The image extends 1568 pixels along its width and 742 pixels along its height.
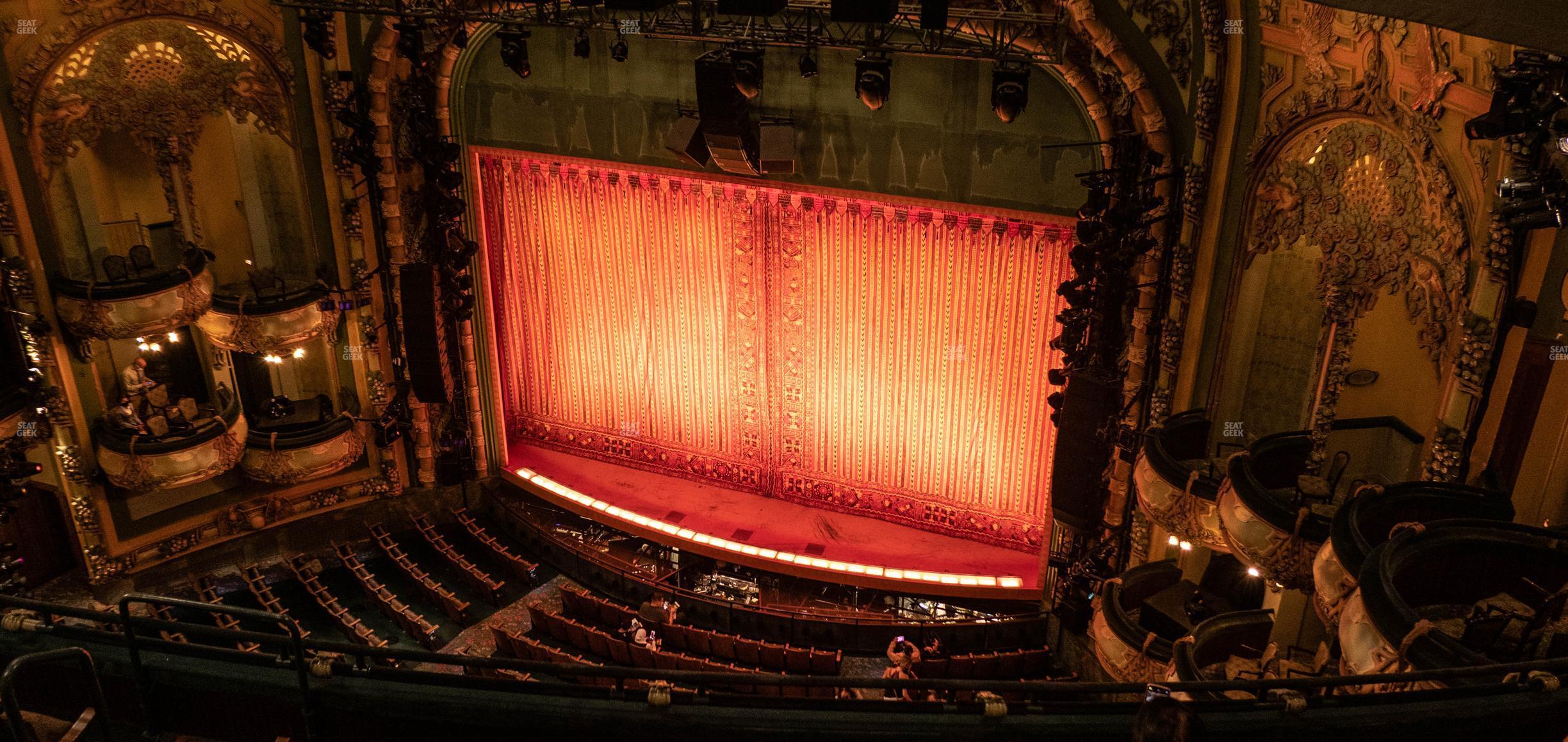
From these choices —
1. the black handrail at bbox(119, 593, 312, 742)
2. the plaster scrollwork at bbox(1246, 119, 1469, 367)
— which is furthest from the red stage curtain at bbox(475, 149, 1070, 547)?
the black handrail at bbox(119, 593, 312, 742)

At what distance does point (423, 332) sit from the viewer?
511 inches

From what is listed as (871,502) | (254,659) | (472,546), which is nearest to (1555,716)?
(254,659)

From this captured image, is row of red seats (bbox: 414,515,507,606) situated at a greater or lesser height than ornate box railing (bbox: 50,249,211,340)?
lesser

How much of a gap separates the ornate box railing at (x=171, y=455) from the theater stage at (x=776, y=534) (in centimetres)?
375

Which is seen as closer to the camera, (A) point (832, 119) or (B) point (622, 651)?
(B) point (622, 651)

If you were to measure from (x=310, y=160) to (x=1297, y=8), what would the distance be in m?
10.6

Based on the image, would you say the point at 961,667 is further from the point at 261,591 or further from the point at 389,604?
the point at 261,591

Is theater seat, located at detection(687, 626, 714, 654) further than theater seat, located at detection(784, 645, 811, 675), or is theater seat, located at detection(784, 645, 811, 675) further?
theater seat, located at detection(687, 626, 714, 654)

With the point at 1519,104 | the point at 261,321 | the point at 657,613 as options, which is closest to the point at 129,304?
the point at 261,321

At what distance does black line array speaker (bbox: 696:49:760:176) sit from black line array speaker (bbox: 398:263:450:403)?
4171 mm

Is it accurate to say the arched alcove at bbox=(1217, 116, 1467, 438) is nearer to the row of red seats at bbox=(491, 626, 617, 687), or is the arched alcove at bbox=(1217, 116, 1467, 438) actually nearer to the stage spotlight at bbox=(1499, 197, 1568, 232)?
the stage spotlight at bbox=(1499, 197, 1568, 232)

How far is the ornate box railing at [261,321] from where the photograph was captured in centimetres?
1180

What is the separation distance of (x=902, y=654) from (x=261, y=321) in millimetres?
8289

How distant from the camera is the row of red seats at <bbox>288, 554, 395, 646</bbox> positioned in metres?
11.0
